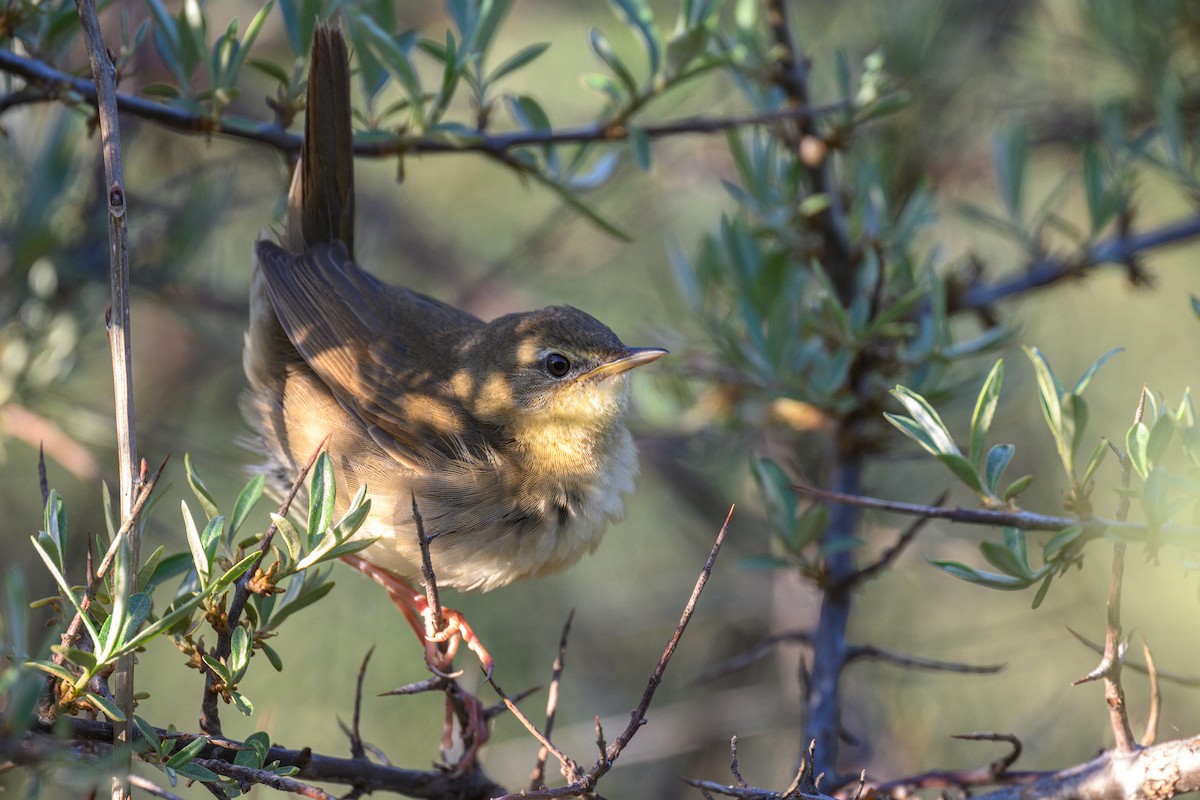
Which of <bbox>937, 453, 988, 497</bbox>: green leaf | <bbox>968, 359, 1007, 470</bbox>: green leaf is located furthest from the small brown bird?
<bbox>937, 453, 988, 497</bbox>: green leaf

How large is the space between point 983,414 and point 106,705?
5.04 feet

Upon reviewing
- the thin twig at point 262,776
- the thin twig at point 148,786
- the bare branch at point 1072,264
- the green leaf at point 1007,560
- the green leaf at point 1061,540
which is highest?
the bare branch at point 1072,264

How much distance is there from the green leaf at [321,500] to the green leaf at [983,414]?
3.71ft

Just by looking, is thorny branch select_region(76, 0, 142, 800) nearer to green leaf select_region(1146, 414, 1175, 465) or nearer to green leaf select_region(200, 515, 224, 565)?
green leaf select_region(200, 515, 224, 565)

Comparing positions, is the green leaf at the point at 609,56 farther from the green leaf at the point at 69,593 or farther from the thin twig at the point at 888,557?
the green leaf at the point at 69,593

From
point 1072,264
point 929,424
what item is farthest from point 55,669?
point 1072,264

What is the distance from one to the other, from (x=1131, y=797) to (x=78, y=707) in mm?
1755

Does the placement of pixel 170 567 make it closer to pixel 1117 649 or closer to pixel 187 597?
pixel 187 597

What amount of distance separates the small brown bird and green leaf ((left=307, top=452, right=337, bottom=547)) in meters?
1.01

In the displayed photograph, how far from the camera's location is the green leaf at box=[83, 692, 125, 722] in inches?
63.9

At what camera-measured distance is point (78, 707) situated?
5.67ft

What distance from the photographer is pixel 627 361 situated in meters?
3.38

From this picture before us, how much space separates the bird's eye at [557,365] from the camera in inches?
140

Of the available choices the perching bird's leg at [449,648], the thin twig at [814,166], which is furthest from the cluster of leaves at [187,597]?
the thin twig at [814,166]
